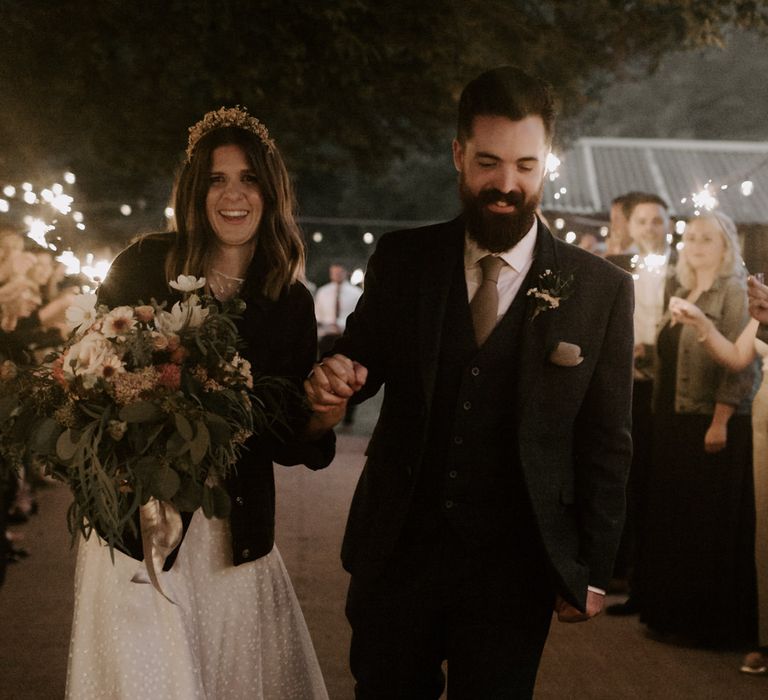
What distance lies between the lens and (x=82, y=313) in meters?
3.13

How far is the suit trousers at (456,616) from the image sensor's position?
3.02 meters

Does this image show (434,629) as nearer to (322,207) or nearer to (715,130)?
(715,130)

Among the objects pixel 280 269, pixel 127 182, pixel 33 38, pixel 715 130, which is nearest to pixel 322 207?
pixel 715 130

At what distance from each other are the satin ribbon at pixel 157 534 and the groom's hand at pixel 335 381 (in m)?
0.57

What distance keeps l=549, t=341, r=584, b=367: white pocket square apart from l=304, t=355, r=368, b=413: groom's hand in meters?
0.52

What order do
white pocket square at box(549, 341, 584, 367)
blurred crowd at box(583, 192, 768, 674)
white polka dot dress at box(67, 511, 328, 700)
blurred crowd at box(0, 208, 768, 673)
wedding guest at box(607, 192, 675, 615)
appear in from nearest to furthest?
white pocket square at box(549, 341, 584, 367), white polka dot dress at box(67, 511, 328, 700), blurred crowd at box(0, 208, 768, 673), blurred crowd at box(583, 192, 768, 674), wedding guest at box(607, 192, 675, 615)

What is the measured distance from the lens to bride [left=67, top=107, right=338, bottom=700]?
335cm

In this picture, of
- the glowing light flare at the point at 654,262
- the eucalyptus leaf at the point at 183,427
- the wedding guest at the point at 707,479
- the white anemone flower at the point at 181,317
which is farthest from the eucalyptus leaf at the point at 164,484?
the glowing light flare at the point at 654,262

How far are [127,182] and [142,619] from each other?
1053 cm

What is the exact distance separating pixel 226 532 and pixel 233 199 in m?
1.14

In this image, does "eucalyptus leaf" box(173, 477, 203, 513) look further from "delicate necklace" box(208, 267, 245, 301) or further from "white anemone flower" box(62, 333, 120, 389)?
"delicate necklace" box(208, 267, 245, 301)

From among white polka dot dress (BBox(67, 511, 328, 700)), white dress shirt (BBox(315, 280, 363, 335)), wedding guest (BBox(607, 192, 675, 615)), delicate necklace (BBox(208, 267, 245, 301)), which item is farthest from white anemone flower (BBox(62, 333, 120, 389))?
white dress shirt (BBox(315, 280, 363, 335))

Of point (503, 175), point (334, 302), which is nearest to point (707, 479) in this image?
point (503, 175)

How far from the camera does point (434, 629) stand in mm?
3092
